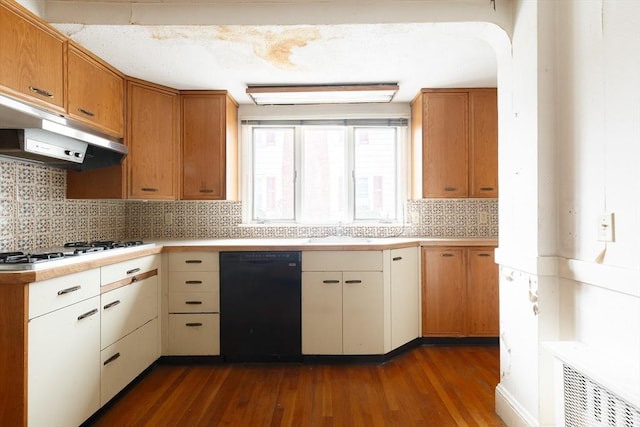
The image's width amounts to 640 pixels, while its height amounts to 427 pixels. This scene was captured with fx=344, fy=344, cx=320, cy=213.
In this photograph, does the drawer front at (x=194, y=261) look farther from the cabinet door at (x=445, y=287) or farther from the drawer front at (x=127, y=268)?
the cabinet door at (x=445, y=287)

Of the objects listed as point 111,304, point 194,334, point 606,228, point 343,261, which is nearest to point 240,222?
point 194,334

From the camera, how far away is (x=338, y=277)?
253cm

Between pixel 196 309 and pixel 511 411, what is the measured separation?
2074mm

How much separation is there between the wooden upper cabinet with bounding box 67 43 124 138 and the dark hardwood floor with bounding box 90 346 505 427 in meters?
1.75

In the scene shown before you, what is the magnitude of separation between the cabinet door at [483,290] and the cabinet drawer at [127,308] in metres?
2.45

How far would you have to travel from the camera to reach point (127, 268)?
83.7 inches

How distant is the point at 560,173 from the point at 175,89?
275cm

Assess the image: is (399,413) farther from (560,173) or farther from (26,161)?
(26,161)

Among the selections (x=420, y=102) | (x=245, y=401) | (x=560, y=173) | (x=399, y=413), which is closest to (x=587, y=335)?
(x=560, y=173)

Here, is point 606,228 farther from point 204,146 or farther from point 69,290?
point 204,146

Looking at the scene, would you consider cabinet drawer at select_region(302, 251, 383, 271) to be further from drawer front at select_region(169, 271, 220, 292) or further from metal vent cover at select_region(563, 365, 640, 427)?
metal vent cover at select_region(563, 365, 640, 427)

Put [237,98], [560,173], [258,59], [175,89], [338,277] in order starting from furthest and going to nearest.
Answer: [237,98], [175,89], [338,277], [258,59], [560,173]

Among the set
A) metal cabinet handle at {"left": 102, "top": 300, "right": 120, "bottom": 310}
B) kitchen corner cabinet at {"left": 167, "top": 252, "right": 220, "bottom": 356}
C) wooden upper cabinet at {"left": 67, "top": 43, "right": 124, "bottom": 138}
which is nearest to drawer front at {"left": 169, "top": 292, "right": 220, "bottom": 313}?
kitchen corner cabinet at {"left": 167, "top": 252, "right": 220, "bottom": 356}

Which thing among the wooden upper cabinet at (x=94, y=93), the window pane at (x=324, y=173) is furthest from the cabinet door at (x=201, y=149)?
the window pane at (x=324, y=173)
